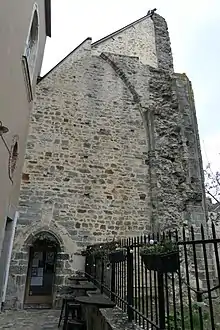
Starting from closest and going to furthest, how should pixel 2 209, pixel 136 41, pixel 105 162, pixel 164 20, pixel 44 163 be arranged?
1. pixel 2 209
2. pixel 44 163
3. pixel 105 162
4. pixel 136 41
5. pixel 164 20

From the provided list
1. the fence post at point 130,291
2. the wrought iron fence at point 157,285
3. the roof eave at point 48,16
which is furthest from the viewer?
the roof eave at point 48,16

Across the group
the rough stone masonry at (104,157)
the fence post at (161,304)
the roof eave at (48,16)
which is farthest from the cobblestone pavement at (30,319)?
the roof eave at (48,16)

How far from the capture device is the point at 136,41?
11625mm

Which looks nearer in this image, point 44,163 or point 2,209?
point 2,209

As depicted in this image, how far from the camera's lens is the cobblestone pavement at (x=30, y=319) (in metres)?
4.74

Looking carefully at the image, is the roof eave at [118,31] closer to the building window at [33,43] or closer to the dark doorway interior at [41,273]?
the building window at [33,43]

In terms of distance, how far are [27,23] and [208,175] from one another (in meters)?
13.0

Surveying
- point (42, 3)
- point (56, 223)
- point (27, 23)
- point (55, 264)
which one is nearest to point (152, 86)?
point (42, 3)

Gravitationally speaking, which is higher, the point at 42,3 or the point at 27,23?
the point at 42,3

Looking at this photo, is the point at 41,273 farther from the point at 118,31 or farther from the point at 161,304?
the point at 118,31

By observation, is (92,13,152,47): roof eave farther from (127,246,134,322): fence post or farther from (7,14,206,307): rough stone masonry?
(127,246,134,322): fence post

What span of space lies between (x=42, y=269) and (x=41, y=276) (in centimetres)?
17

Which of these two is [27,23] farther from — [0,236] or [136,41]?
[136,41]

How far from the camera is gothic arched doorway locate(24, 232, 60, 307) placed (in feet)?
22.5
